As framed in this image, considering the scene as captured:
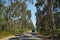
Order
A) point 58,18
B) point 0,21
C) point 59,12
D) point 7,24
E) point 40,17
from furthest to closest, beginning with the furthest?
point 40,17 < point 7,24 < point 58,18 < point 59,12 < point 0,21

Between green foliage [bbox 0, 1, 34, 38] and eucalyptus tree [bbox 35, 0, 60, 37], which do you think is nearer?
eucalyptus tree [bbox 35, 0, 60, 37]

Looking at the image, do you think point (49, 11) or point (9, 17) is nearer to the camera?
point (49, 11)

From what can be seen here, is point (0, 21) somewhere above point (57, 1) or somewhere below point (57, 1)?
below

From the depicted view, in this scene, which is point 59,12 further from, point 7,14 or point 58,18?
point 7,14

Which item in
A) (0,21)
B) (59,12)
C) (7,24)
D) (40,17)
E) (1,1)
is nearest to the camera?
(1,1)

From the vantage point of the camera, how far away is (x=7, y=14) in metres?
56.2

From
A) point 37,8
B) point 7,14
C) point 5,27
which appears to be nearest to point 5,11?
point 7,14

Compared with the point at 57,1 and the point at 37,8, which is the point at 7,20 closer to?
the point at 37,8

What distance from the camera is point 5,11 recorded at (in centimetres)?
5534

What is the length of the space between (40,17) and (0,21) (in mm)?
23892

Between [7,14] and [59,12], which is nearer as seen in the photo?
[59,12]

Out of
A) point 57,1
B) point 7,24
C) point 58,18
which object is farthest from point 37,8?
point 57,1

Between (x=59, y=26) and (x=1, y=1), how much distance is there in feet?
63.8

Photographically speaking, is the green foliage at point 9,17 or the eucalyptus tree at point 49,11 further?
the green foliage at point 9,17
